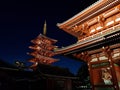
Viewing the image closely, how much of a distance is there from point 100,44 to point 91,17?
3115mm

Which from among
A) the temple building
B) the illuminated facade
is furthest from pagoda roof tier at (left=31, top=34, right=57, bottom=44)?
the temple building


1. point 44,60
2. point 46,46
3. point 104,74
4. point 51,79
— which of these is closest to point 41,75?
point 51,79

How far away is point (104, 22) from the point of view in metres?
9.76

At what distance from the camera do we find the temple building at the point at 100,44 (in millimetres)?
7574

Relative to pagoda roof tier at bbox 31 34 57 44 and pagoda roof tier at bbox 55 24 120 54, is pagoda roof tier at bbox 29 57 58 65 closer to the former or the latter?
pagoda roof tier at bbox 31 34 57 44

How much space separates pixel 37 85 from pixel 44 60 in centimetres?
2248

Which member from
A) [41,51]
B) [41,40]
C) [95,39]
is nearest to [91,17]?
[95,39]

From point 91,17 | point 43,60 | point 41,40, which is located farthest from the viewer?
point 41,40

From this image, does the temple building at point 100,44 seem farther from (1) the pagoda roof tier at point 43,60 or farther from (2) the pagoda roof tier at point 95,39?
(1) the pagoda roof tier at point 43,60

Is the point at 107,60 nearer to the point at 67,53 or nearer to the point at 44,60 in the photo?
the point at 67,53

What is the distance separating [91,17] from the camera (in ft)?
32.6

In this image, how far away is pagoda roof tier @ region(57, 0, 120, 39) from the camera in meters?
8.89

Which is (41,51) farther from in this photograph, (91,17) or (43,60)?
(91,17)

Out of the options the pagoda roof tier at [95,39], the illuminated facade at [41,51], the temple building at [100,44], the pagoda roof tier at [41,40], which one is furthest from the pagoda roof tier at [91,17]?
the pagoda roof tier at [41,40]
